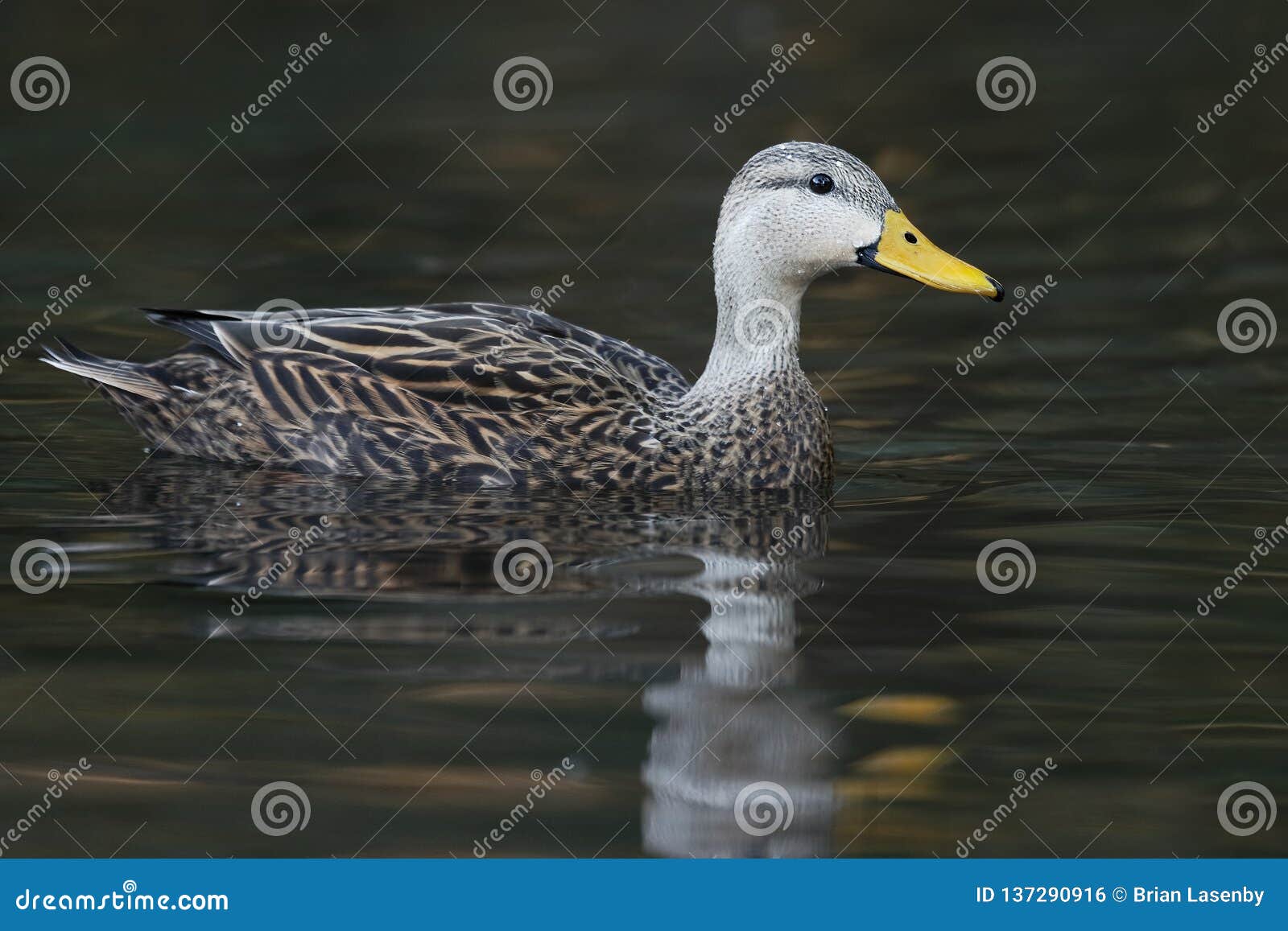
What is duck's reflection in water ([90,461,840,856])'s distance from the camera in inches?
285

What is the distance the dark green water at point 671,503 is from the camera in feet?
23.2

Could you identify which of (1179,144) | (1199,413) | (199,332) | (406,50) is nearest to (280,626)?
(199,332)

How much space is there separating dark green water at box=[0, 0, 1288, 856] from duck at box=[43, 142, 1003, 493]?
233 mm

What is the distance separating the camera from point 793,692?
782 cm

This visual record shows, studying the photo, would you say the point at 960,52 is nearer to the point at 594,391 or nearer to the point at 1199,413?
the point at 1199,413
